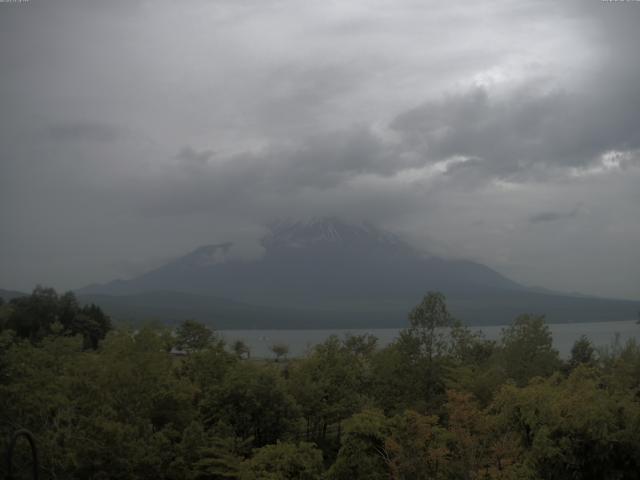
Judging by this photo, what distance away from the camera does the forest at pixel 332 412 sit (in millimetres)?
17641

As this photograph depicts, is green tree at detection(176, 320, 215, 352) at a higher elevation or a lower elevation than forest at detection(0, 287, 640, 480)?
higher

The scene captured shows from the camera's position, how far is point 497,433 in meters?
19.3

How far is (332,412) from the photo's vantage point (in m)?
26.1

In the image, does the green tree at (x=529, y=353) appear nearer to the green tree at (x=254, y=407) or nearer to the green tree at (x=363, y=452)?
the green tree at (x=254, y=407)

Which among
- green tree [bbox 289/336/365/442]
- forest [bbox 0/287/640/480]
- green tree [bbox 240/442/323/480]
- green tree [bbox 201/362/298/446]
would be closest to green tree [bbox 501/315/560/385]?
forest [bbox 0/287/640/480]

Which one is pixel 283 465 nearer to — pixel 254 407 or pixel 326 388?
pixel 254 407

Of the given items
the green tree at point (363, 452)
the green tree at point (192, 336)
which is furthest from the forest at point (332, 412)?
the green tree at point (192, 336)

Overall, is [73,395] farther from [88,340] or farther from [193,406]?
[88,340]

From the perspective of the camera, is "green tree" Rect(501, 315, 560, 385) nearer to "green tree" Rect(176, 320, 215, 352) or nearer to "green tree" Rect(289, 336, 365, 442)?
"green tree" Rect(289, 336, 365, 442)

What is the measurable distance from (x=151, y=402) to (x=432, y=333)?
42.1 feet

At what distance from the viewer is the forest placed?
695 inches

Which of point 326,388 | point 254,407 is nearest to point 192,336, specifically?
point 326,388

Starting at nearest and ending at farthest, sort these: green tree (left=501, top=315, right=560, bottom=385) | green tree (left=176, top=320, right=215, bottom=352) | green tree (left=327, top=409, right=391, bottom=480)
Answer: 1. green tree (left=327, top=409, right=391, bottom=480)
2. green tree (left=501, top=315, right=560, bottom=385)
3. green tree (left=176, top=320, right=215, bottom=352)

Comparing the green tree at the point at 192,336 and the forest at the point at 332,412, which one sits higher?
the green tree at the point at 192,336
